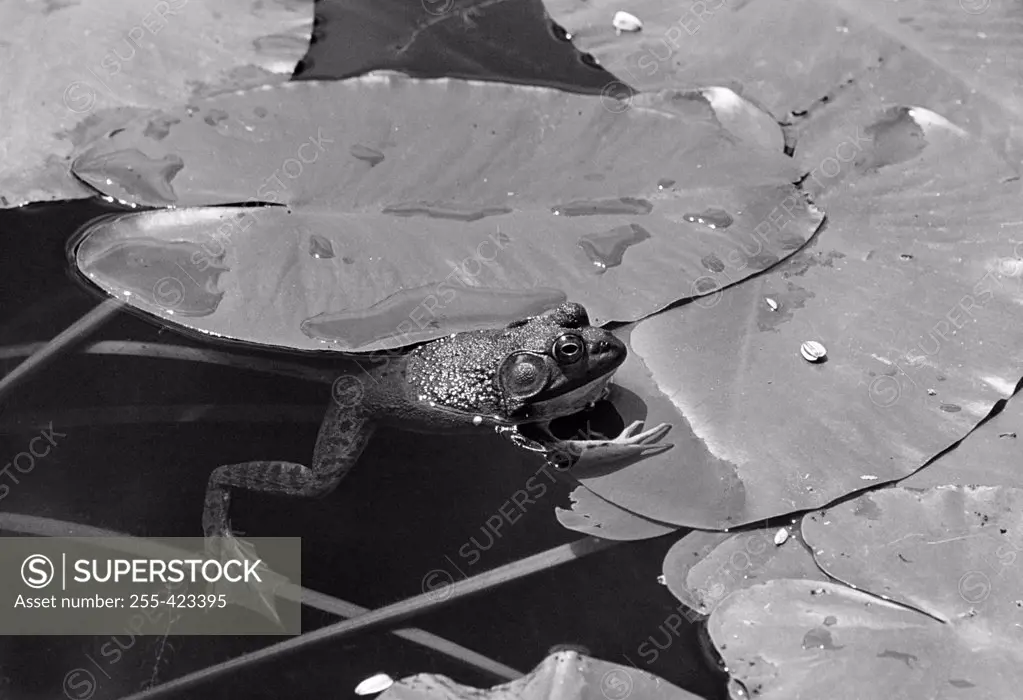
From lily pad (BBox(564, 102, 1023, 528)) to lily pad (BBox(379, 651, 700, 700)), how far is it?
1.85ft

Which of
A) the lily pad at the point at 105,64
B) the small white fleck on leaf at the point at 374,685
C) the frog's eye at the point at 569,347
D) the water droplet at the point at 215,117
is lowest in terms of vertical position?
the small white fleck on leaf at the point at 374,685

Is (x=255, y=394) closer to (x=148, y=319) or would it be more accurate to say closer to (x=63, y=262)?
(x=148, y=319)

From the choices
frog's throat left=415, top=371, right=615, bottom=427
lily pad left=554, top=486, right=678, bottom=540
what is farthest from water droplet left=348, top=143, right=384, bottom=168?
lily pad left=554, top=486, right=678, bottom=540

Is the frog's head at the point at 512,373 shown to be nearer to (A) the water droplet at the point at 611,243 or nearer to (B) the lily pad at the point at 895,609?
(A) the water droplet at the point at 611,243

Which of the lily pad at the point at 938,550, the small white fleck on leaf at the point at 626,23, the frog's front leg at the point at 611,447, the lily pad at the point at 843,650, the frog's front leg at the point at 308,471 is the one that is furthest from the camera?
the small white fleck on leaf at the point at 626,23

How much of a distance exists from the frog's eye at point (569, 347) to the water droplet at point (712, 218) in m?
0.67

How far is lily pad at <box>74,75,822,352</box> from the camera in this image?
12.2ft

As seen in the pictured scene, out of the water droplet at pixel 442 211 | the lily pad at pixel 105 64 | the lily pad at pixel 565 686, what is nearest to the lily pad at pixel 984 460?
the lily pad at pixel 565 686

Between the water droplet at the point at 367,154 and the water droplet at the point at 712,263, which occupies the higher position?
the water droplet at the point at 367,154

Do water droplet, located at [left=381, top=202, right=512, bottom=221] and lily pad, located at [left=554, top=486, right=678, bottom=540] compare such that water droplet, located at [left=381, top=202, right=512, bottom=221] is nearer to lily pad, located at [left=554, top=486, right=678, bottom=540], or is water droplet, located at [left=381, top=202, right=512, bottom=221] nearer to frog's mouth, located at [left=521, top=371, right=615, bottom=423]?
frog's mouth, located at [left=521, top=371, right=615, bottom=423]

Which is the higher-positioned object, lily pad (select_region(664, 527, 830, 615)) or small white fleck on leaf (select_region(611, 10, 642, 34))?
small white fleck on leaf (select_region(611, 10, 642, 34))

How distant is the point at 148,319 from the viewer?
405cm

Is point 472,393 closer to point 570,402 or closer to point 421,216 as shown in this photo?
point 570,402

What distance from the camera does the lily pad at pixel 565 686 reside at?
9.47 feet
